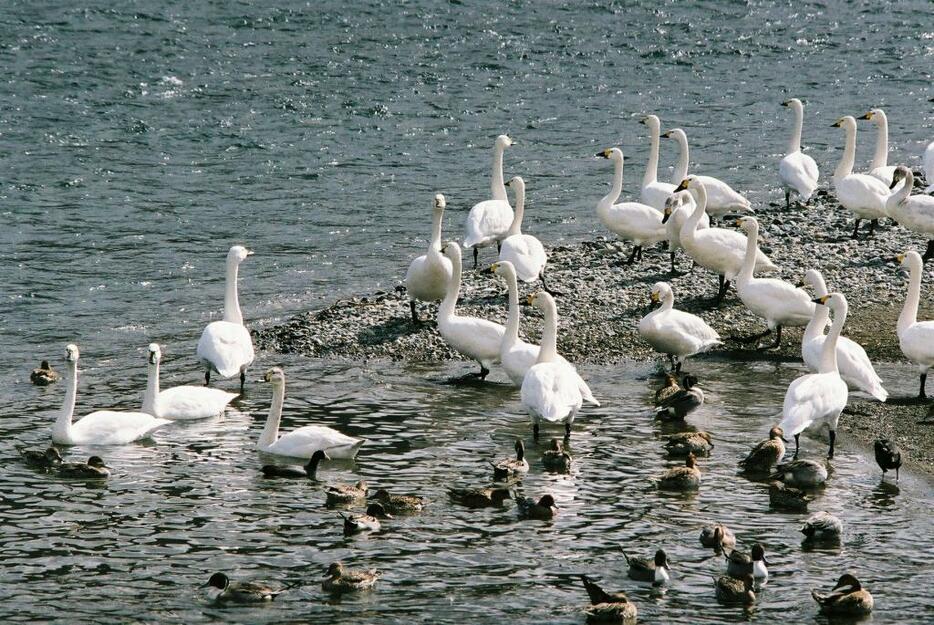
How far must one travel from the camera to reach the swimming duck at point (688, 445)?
1384 cm

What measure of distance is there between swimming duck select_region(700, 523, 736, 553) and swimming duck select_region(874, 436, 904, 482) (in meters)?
2.12

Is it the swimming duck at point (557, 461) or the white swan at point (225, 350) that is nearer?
the swimming duck at point (557, 461)

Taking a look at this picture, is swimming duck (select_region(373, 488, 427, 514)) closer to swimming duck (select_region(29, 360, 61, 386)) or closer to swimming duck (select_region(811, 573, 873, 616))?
swimming duck (select_region(811, 573, 873, 616))

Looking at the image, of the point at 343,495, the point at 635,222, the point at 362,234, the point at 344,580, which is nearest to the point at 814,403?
the point at 343,495

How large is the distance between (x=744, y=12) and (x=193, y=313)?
26.6 meters

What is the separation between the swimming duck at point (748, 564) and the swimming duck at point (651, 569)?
479 mm

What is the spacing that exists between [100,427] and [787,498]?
21.7 feet

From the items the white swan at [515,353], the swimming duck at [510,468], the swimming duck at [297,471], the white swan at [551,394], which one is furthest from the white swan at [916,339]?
the swimming duck at [297,471]

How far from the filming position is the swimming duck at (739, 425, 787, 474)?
1341cm

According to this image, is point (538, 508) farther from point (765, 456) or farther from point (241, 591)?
point (241, 591)

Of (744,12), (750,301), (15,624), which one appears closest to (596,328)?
(750,301)

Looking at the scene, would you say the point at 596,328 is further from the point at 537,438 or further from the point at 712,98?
the point at 712,98

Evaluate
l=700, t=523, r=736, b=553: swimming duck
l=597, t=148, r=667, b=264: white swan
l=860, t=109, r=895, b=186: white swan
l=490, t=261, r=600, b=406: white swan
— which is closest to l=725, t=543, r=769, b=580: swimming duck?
l=700, t=523, r=736, b=553: swimming duck

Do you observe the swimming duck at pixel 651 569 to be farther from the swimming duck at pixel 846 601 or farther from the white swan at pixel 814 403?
the white swan at pixel 814 403
